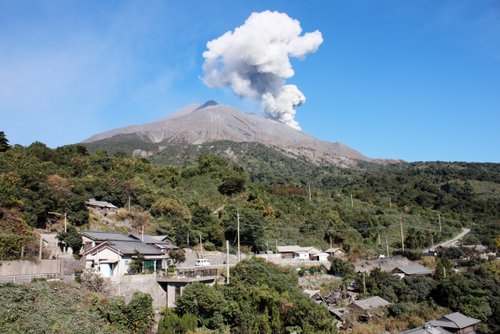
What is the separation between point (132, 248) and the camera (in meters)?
26.0

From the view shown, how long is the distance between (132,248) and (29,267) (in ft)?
18.2

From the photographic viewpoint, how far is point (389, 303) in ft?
105

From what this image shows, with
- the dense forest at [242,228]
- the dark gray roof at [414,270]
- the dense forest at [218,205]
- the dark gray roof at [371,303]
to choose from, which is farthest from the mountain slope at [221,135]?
the dark gray roof at [371,303]

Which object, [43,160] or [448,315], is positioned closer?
[448,315]

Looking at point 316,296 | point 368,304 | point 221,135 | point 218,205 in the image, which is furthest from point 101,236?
point 221,135

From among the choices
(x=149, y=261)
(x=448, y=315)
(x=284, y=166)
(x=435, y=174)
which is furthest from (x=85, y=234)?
(x=435, y=174)

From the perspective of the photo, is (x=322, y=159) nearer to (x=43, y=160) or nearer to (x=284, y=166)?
(x=284, y=166)

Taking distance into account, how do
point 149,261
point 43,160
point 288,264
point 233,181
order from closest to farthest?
point 149,261 → point 288,264 → point 43,160 → point 233,181

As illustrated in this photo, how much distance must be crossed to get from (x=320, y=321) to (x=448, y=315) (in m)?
11.5

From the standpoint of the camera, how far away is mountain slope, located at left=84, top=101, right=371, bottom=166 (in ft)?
433

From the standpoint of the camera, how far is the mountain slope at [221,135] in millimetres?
132000

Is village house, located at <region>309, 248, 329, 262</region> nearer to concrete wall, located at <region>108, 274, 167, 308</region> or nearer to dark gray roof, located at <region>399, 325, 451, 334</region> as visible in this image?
dark gray roof, located at <region>399, 325, 451, 334</region>

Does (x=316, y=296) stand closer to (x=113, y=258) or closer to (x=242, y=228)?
(x=242, y=228)

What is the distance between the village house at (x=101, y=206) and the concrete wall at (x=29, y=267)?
41.7 feet
